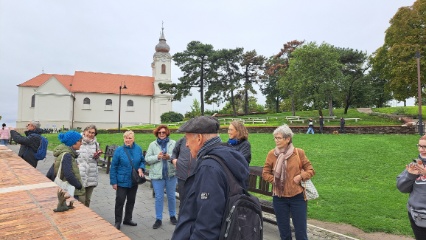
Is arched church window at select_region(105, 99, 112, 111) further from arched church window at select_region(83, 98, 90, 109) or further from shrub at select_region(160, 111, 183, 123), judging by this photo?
shrub at select_region(160, 111, 183, 123)

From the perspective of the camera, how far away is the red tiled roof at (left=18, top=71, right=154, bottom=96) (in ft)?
171

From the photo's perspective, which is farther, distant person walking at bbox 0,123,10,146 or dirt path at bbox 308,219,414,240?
distant person walking at bbox 0,123,10,146

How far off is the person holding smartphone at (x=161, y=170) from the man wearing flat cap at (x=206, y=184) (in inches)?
125

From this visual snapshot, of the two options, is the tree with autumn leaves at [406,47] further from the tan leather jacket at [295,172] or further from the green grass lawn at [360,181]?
the tan leather jacket at [295,172]

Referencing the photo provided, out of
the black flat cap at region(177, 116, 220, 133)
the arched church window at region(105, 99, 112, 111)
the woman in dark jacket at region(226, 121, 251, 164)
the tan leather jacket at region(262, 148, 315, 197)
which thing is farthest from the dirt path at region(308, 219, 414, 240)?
the arched church window at region(105, 99, 112, 111)

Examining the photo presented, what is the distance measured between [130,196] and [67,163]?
Result: 1465 mm

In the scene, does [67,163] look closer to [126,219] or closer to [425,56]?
[126,219]

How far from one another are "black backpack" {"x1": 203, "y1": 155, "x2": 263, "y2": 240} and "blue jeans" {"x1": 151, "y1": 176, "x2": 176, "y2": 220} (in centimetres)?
373

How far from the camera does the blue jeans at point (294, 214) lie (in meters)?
3.79

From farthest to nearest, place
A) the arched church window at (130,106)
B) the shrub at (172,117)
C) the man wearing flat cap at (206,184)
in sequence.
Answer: the arched church window at (130,106), the shrub at (172,117), the man wearing flat cap at (206,184)

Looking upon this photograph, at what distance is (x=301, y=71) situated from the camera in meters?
33.1

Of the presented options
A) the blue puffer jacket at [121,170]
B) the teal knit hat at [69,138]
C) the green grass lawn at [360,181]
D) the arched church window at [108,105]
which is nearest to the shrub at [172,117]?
the arched church window at [108,105]

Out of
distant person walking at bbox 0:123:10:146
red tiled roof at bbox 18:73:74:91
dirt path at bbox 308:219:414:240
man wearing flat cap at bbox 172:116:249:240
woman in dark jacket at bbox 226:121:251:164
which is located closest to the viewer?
man wearing flat cap at bbox 172:116:249:240

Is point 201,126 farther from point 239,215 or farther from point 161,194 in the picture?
point 161,194
